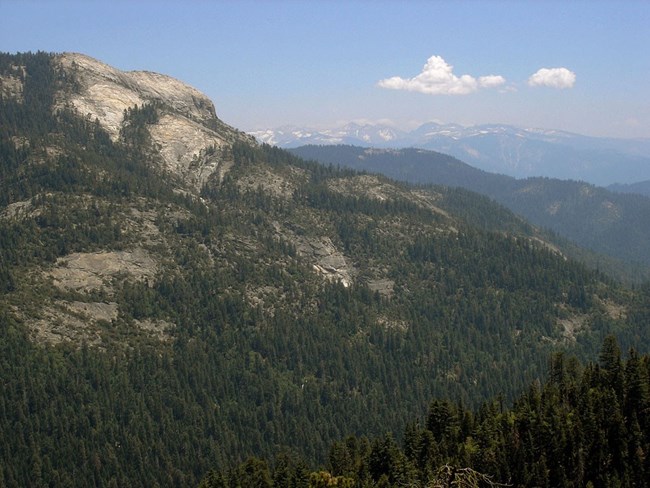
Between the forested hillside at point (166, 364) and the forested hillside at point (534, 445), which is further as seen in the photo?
the forested hillside at point (166, 364)

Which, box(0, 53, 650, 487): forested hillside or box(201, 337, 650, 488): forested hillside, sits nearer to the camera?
box(201, 337, 650, 488): forested hillside

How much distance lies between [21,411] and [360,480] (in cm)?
7116

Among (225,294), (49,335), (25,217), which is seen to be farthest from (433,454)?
(25,217)

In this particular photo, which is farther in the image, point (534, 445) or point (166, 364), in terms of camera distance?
point (166, 364)

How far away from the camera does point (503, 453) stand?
88.6 meters

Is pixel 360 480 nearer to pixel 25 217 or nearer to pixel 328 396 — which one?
pixel 328 396

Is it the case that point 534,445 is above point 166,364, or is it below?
above

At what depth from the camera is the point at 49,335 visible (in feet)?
486

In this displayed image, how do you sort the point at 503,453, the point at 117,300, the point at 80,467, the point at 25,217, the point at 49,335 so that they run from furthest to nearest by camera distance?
the point at 25,217 < the point at 117,300 < the point at 49,335 < the point at 80,467 < the point at 503,453

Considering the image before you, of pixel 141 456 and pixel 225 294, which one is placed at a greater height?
pixel 225 294

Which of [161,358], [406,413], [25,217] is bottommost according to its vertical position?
[406,413]

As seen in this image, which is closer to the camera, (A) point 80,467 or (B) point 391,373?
(A) point 80,467

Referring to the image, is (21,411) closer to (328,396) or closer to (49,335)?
(49,335)

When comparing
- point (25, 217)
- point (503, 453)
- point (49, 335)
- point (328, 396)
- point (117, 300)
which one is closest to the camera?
point (503, 453)
